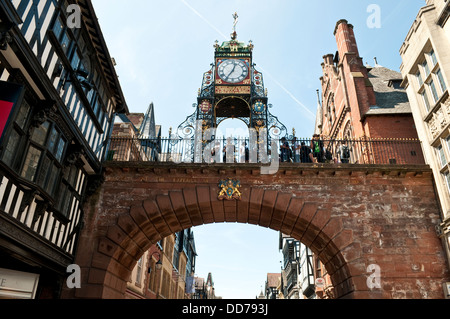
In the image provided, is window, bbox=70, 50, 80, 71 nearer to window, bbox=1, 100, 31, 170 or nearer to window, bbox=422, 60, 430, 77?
window, bbox=1, 100, 31, 170

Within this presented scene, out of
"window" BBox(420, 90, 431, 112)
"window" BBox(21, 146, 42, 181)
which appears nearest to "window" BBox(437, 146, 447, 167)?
"window" BBox(420, 90, 431, 112)

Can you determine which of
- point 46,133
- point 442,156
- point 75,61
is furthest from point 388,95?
point 46,133

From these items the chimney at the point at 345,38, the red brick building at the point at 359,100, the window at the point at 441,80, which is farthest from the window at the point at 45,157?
the chimney at the point at 345,38

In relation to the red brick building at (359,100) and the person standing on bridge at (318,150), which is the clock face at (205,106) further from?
the red brick building at (359,100)

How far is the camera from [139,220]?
35.3ft

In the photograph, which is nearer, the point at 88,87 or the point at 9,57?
the point at 9,57

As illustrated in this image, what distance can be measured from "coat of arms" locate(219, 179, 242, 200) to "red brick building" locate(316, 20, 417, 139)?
696 centimetres

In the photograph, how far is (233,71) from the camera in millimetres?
15984

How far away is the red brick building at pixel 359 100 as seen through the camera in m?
14.8

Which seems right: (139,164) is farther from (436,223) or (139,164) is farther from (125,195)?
(436,223)

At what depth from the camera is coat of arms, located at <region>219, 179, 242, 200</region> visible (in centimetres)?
1099

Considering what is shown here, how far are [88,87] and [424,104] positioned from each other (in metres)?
10.8

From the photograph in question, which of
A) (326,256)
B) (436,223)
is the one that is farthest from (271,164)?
(436,223)
